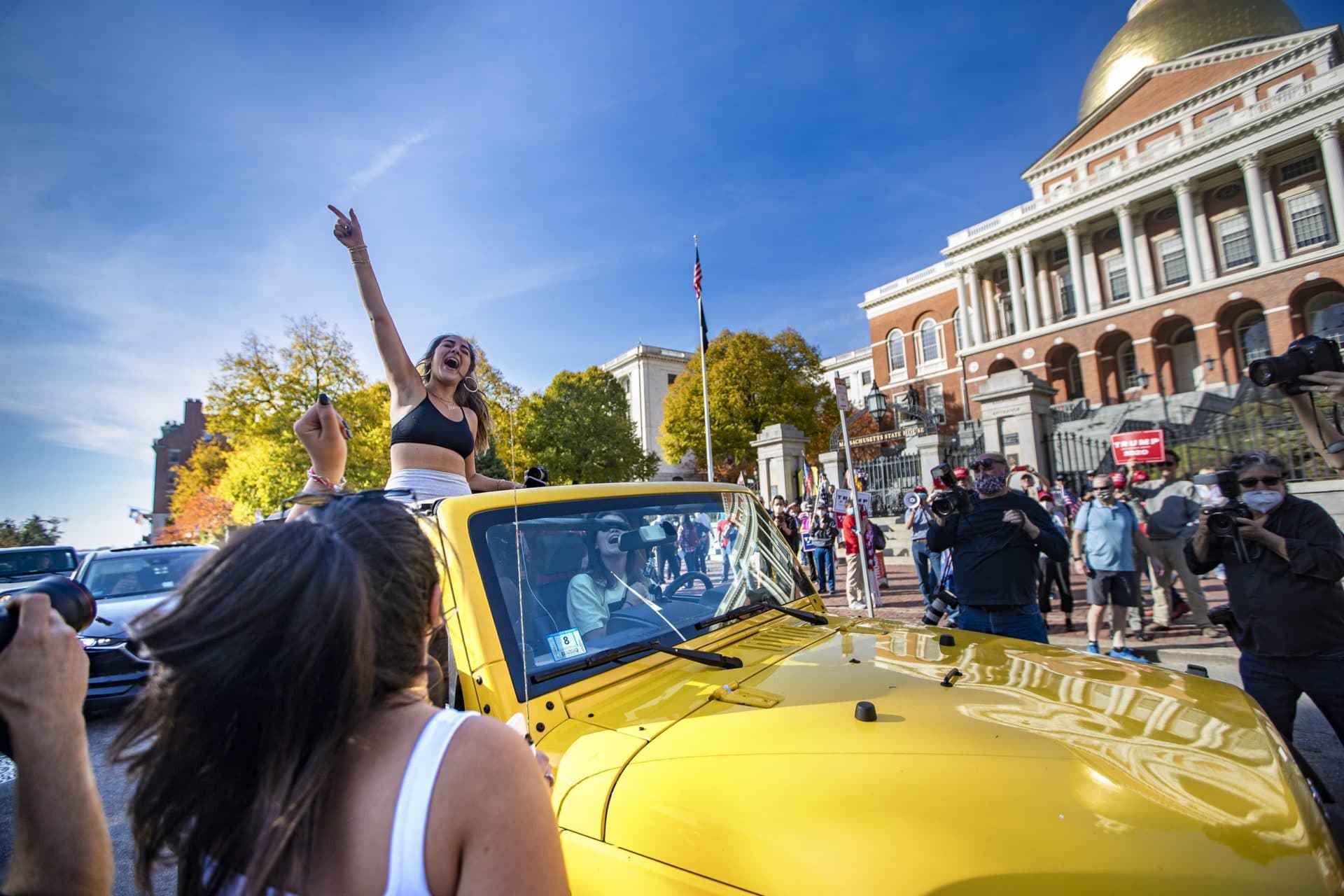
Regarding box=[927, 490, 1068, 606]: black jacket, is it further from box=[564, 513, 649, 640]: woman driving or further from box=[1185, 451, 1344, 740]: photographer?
box=[564, 513, 649, 640]: woman driving

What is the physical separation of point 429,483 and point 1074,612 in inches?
366

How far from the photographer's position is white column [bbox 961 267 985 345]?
37.3 meters

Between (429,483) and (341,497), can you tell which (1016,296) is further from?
(341,497)

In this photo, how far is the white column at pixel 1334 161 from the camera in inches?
1011

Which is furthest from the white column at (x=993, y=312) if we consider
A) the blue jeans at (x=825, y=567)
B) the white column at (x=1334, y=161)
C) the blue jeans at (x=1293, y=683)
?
the blue jeans at (x=1293, y=683)

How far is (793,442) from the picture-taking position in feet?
54.5

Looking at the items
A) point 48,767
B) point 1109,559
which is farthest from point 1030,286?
point 48,767

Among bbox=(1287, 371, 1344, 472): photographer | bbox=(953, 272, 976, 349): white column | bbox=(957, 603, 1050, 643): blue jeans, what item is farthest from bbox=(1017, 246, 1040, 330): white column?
bbox=(957, 603, 1050, 643): blue jeans

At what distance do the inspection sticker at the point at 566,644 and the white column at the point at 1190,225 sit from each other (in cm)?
3846

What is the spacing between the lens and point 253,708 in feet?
2.83

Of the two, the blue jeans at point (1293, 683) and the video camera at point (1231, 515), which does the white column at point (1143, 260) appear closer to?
the video camera at point (1231, 515)

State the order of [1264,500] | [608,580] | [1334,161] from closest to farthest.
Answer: [608,580]
[1264,500]
[1334,161]

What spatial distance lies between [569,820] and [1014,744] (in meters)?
1.06

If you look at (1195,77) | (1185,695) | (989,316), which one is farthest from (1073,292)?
(1185,695)
